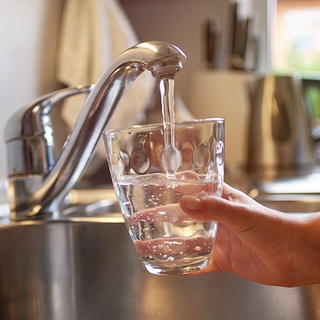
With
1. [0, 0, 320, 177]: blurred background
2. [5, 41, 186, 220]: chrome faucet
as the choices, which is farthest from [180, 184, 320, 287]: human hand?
[0, 0, 320, 177]: blurred background

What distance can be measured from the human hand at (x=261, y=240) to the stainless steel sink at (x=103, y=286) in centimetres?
3

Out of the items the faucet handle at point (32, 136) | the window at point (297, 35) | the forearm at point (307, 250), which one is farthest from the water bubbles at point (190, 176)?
the window at point (297, 35)

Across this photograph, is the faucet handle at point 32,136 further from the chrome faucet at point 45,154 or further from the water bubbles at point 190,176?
the water bubbles at point 190,176

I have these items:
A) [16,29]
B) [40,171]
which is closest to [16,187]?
[40,171]

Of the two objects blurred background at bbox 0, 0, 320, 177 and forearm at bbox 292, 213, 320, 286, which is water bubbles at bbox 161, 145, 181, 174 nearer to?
forearm at bbox 292, 213, 320, 286

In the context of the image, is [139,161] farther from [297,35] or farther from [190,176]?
[297,35]

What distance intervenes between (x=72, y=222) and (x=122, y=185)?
0.17 m

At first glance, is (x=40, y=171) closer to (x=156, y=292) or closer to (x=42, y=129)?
(x=42, y=129)

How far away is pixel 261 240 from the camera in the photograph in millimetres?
314

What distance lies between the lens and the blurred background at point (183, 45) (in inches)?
26.1

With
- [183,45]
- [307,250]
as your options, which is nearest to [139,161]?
[307,250]

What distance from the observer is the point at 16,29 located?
661 millimetres

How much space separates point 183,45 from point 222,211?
44.6 inches

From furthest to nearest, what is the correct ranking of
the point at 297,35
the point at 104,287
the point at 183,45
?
the point at 297,35 → the point at 183,45 → the point at 104,287
